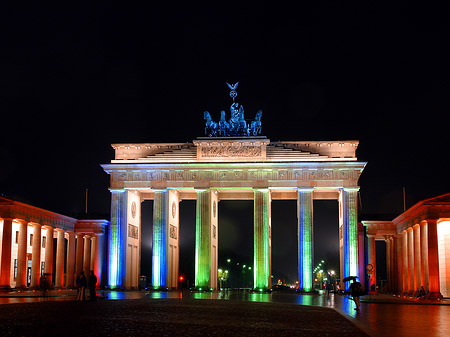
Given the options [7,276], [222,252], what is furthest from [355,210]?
[222,252]

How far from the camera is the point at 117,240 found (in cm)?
6344

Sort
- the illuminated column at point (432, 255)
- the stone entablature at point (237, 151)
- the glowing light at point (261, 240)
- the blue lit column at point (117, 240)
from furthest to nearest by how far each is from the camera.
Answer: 1. the stone entablature at point (237, 151)
2. the blue lit column at point (117, 240)
3. the glowing light at point (261, 240)
4. the illuminated column at point (432, 255)

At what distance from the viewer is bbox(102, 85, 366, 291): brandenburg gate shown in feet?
205

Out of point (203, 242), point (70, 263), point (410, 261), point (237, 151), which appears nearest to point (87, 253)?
point (70, 263)

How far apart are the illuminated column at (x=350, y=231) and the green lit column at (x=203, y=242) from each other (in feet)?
44.2

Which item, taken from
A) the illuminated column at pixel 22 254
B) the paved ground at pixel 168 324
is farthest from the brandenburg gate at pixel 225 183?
the paved ground at pixel 168 324

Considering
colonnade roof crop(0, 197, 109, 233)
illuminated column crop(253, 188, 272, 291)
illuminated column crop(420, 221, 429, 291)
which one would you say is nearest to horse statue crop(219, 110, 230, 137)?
illuminated column crop(253, 188, 272, 291)

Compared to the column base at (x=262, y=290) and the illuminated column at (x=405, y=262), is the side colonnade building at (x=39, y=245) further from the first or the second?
the illuminated column at (x=405, y=262)

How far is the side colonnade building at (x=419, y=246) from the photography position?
46125mm

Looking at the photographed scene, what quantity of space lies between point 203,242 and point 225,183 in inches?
250

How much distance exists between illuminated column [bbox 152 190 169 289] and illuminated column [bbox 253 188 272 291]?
902cm

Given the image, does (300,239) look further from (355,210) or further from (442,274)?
(442,274)

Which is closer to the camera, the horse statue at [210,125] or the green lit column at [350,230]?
the green lit column at [350,230]

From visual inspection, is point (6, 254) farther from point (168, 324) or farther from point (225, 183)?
point (168, 324)
